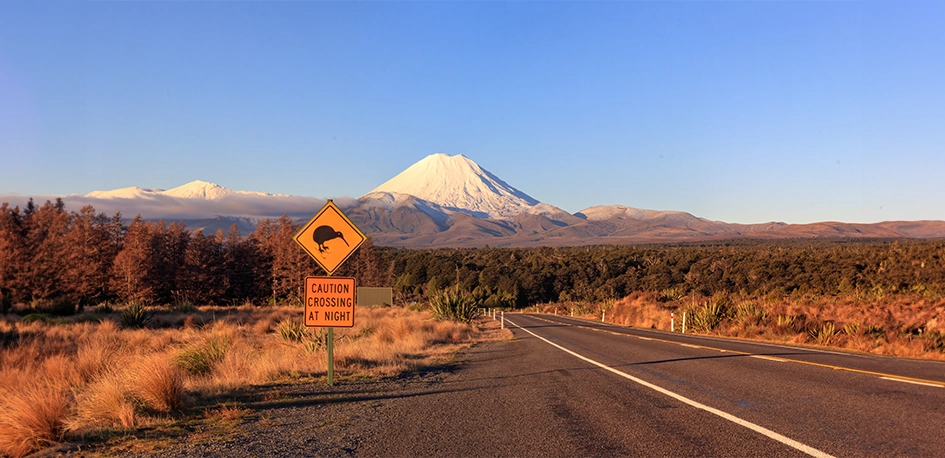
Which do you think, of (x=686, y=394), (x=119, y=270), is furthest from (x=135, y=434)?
(x=119, y=270)

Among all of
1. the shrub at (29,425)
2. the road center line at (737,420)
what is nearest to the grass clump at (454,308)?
the road center line at (737,420)

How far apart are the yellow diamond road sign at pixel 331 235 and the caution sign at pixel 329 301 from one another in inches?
10.2

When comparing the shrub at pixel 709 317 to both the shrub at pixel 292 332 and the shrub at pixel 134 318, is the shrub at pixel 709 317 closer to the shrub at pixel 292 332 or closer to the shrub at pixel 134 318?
the shrub at pixel 292 332

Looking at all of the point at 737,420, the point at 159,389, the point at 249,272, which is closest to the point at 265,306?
the point at 249,272

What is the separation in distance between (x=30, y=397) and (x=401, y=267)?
10835 cm

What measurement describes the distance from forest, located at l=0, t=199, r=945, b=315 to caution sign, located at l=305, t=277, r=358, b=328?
89.3 feet

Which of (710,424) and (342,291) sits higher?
(342,291)

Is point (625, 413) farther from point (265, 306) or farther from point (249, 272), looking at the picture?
point (249, 272)

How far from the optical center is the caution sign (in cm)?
1035

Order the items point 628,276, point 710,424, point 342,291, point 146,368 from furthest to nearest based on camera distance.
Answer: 1. point 628,276
2. point 342,291
3. point 146,368
4. point 710,424

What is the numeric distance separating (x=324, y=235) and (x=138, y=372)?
336 cm

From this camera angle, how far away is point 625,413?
715cm

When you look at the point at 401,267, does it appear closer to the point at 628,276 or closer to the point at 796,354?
the point at 628,276

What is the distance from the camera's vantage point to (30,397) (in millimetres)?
6586
